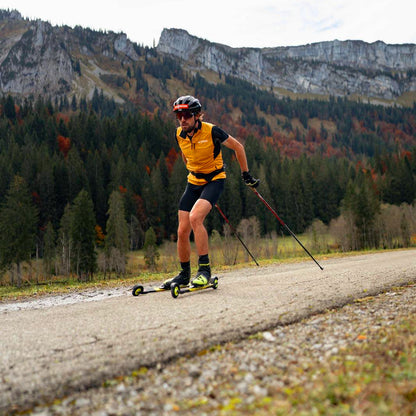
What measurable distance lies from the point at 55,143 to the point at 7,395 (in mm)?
105883

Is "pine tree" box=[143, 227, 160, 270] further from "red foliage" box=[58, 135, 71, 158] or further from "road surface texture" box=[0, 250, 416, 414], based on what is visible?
"red foliage" box=[58, 135, 71, 158]

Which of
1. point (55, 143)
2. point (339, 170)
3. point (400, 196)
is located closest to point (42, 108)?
point (55, 143)

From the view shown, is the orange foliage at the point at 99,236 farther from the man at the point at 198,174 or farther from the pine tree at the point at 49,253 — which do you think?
the man at the point at 198,174

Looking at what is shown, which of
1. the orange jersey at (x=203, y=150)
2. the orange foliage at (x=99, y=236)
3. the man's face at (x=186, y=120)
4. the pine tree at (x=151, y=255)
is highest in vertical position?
the man's face at (x=186, y=120)

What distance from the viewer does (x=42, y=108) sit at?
116 metres

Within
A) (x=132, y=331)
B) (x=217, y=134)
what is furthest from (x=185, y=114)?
(x=132, y=331)

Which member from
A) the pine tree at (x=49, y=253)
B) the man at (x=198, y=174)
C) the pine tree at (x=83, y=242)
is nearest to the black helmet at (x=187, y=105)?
the man at (x=198, y=174)

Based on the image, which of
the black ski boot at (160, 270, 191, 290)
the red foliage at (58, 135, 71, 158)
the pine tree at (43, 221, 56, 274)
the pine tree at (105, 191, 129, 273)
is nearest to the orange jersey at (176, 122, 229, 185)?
the black ski boot at (160, 270, 191, 290)

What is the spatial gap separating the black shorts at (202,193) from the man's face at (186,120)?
1.03 meters

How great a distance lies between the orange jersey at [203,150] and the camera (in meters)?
6.31

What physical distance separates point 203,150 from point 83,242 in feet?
152

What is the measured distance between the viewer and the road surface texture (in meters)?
2.62

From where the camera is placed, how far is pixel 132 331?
3.64m

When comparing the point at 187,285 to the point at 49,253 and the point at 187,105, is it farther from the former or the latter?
the point at 49,253
